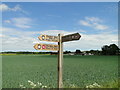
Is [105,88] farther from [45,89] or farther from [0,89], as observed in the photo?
[0,89]

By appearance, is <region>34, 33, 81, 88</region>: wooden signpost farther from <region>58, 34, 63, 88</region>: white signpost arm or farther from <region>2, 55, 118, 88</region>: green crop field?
<region>2, 55, 118, 88</region>: green crop field

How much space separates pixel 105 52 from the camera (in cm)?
3441

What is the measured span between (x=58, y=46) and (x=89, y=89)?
152 centimetres

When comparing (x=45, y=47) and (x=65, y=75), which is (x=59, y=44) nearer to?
(x=45, y=47)

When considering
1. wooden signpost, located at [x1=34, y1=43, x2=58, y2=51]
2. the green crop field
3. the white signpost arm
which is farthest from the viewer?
the green crop field

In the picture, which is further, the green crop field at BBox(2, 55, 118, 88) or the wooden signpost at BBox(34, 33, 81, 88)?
the green crop field at BBox(2, 55, 118, 88)

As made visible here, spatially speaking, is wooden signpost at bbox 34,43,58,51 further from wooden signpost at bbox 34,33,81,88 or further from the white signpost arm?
the white signpost arm

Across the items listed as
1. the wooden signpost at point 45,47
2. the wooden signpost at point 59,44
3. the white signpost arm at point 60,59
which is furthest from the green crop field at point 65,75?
the wooden signpost at point 45,47

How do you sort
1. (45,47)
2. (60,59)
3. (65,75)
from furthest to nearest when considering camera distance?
(65,75), (60,59), (45,47)

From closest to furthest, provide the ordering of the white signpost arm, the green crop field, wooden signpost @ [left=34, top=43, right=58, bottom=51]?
wooden signpost @ [left=34, top=43, right=58, bottom=51]
the white signpost arm
the green crop field

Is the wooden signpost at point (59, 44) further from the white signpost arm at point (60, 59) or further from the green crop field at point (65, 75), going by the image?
the green crop field at point (65, 75)

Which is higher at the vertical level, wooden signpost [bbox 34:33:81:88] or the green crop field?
wooden signpost [bbox 34:33:81:88]

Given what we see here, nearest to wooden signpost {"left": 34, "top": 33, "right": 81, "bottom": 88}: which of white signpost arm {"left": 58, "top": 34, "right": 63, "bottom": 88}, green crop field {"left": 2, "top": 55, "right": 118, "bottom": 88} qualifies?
white signpost arm {"left": 58, "top": 34, "right": 63, "bottom": 88}

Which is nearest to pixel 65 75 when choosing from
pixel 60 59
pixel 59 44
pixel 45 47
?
pixel 60 59
